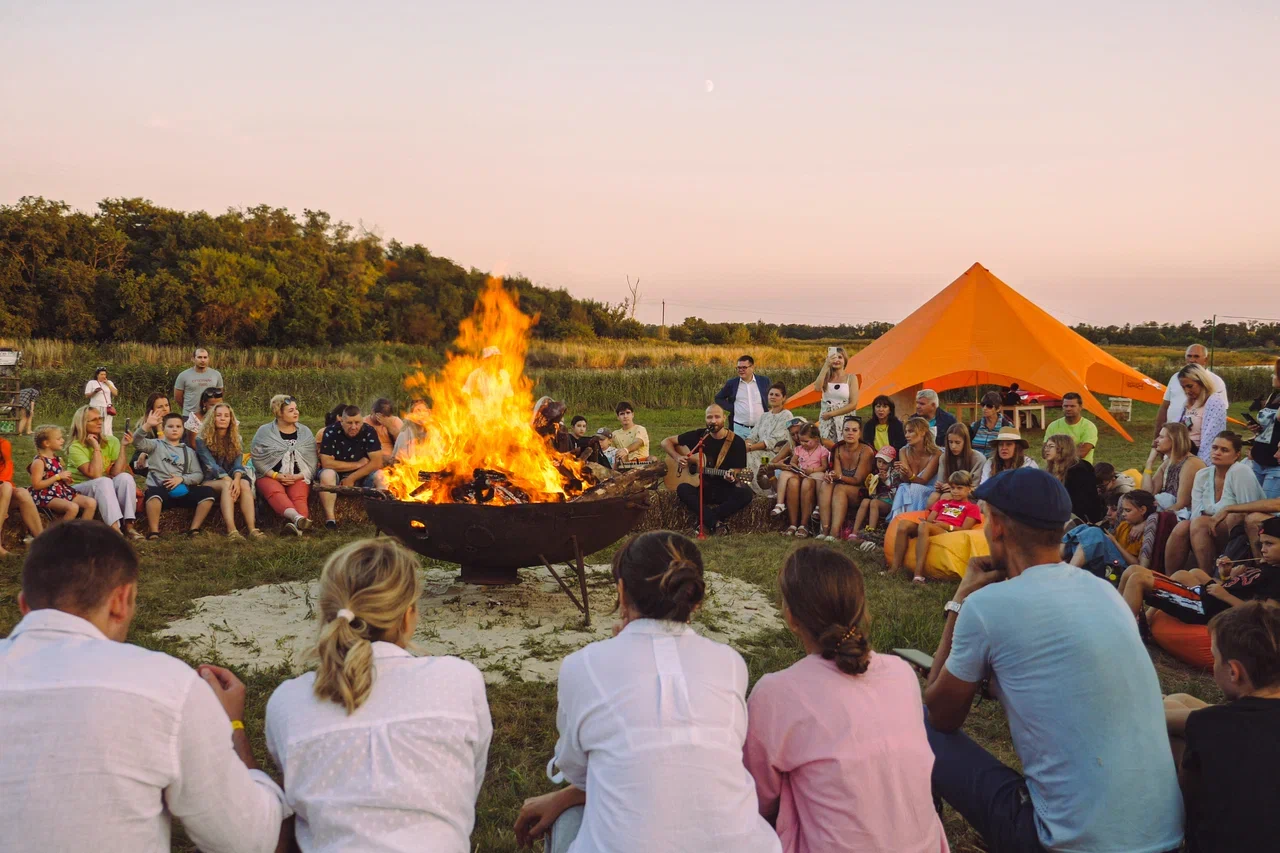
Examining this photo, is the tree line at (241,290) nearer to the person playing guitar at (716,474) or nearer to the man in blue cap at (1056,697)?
the person playing guitar at (716,474)

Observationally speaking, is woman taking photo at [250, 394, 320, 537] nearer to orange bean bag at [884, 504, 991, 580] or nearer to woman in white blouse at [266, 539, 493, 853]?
orange bean bag at [884, 504, 991, 580]

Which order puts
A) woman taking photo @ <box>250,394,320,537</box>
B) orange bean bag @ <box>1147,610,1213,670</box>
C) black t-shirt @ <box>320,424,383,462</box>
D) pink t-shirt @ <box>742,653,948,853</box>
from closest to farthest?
1. pink t-shirt @ <box>742,653,948,853</box>
2. orange bean bag @ <box>1147,610,1213,670</box>
3. woman taking photo @ <box>250,394,320,537</box>
4. black t-shirt @ <box>320,424,383,462</box>

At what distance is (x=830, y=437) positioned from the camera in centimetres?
1089

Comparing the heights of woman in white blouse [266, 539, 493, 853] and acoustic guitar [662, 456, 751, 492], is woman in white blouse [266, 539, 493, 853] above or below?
above

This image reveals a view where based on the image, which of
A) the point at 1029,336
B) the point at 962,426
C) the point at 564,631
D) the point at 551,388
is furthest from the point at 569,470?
the point at 551,388

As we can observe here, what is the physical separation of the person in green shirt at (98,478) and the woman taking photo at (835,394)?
6941mm

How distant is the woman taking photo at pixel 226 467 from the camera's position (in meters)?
9.03

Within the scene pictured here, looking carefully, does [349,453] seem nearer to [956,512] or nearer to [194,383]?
[194,383]

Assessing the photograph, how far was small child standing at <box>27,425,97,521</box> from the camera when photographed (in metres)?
8.03

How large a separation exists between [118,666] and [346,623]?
1.63 ft

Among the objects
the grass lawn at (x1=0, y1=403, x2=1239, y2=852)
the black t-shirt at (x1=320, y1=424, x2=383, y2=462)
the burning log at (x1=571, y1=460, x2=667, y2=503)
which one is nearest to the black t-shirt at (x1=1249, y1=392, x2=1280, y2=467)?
the grass lawn at (x1=0, y1=403, x2=1239, y2=852)

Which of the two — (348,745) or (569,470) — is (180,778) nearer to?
(348,745)

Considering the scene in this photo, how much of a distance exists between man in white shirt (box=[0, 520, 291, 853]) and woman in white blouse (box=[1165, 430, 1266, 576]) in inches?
245

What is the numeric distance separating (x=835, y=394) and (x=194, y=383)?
752cm
